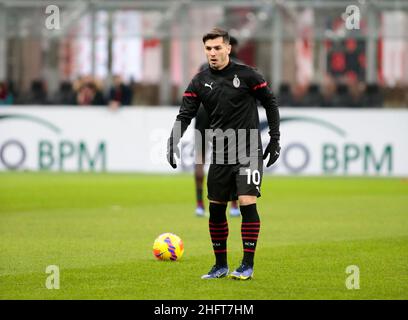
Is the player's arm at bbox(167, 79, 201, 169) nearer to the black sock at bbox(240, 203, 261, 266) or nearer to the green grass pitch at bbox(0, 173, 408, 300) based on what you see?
the black sock at bbox(240, 203, 261, 266)

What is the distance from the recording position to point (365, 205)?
747 inches

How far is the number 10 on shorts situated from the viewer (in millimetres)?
10195

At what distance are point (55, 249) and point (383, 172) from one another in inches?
582

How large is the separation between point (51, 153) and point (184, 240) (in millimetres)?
13642

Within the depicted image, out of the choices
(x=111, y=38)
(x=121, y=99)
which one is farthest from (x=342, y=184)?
(x=111, y=38)

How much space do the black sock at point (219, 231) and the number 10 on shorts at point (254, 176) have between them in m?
0.41

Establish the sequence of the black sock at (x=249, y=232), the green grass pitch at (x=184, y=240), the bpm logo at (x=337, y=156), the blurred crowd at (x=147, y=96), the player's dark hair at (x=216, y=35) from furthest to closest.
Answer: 1. the blurred crowd at (x=147, y=96)
2. the bpm logo at (x=337, y=156)
3. the black sock at (x=249, y=232)
4. the player's dark hair at (x=216, y=35)
5. the green grass pitch at (x=184, y=240)

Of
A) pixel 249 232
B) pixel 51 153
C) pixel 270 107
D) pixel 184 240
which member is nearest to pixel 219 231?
pixel 249 232

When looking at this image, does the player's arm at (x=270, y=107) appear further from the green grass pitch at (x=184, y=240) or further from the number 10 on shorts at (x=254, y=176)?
the green grass pitch at (x=184, y=240)

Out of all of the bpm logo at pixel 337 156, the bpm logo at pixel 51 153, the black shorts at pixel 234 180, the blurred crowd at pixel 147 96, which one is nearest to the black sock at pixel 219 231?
the black shorts at pixel 234 180

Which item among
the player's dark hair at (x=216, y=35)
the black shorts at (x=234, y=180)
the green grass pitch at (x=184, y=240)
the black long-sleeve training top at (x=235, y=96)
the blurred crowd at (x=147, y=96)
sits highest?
the player's dark hair at (x=216, y=35)

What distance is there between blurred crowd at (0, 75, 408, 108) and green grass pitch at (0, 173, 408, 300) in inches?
202

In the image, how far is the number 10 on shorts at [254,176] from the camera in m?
10.2

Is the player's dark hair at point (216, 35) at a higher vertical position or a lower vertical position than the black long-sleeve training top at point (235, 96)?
higher
